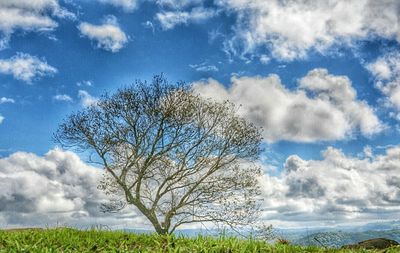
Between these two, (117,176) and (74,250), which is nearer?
(74,250)

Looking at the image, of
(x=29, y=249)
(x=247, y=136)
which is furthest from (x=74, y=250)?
(x=247, y=136)

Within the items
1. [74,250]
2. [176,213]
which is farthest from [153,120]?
[74,250]

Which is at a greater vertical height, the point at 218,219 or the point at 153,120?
the point at 153,120

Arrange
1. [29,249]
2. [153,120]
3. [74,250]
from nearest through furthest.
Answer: [29,249] < [74,250] < [153,120]

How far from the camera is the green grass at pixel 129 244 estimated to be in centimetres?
995

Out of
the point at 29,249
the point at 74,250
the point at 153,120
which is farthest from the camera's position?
the point at 153,120

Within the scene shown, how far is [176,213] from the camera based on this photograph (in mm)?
31500

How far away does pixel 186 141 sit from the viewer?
3117 centimetres

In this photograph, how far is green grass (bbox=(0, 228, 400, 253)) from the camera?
32.6 feet

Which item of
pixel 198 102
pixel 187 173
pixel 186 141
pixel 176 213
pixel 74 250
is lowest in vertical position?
pixel 74 250

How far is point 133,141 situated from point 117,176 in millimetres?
2540

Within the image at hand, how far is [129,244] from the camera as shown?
12.5 meters

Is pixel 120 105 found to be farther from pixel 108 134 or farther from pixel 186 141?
pixel 186 141

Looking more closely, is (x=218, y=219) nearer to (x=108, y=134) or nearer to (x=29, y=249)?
(x=108, y=134)
